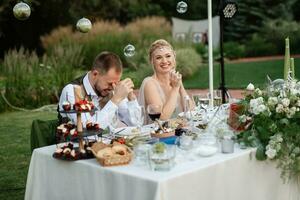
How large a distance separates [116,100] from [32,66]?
24.1 ft

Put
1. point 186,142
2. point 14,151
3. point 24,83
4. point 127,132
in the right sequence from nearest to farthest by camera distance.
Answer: point 186,142
point 127,132
point 14,151
point 24,83

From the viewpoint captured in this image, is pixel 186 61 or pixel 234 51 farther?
pixel 234 51

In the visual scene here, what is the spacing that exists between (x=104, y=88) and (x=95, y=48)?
38.5ft

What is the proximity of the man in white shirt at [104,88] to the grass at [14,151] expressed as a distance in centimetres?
165

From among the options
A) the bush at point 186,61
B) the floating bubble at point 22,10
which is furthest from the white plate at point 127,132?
the bush at point 186,61

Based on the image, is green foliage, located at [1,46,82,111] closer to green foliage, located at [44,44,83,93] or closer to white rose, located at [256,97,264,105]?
green foliage, located at [44,44,83,93]

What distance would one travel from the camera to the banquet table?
238cm

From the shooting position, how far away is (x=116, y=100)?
→ 11.1ft

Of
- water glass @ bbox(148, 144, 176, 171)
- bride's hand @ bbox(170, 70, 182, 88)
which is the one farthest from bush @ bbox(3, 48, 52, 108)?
water glass @ bbox(148, 144, 176, 171)

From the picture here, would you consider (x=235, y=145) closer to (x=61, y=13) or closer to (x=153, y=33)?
(x=153, y=33)

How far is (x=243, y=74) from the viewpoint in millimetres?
14812

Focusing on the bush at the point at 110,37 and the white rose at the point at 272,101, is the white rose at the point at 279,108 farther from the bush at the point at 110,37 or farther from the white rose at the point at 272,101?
the bush at the point at 110,37

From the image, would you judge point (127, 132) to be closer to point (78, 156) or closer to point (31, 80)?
point (78, 156)

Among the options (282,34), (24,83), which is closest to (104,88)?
(24,83)
